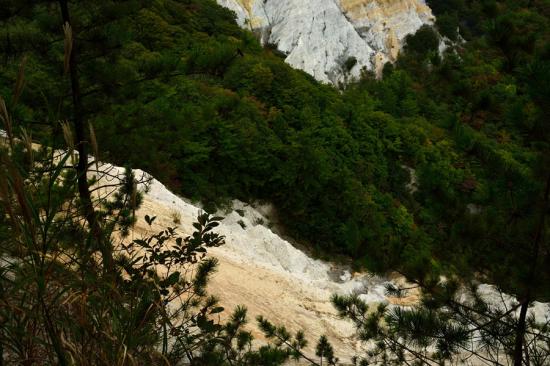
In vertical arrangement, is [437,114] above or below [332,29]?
below

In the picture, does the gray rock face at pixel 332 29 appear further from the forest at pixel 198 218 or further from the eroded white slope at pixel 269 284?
the forest at pixel 198 218

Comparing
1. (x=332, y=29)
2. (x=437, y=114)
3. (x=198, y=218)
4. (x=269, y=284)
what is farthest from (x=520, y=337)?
(x=332, y=29)

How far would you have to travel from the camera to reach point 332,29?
45.6 meters

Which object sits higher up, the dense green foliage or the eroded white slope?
the dense green foliage

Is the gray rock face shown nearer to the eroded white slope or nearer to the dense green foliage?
the eroded white slope

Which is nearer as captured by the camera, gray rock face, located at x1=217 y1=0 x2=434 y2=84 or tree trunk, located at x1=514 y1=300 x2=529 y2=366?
tree trunk, located at x1=514 y1=300 x2=529 y2=366

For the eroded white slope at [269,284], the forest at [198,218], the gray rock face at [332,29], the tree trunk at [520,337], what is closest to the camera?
the forest at [198,218]

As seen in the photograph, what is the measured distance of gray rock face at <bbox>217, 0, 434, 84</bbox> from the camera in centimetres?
4341

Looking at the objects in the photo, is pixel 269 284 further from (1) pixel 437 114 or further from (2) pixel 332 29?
(2) pixel 332 29

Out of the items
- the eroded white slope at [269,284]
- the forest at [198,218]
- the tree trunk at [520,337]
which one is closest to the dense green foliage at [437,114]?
the forest at [198,218]

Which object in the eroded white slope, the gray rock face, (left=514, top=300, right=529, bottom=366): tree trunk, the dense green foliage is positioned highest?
the gray rock face

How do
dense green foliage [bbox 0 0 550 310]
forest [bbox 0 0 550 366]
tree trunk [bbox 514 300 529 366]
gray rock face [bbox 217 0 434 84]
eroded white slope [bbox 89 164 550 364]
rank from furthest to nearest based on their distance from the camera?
gray rock face [bbox 217 0 434 84] < eroded white slope [bbox 89 164 550 364] < dense green foliage [bbox 0 0 550 310] < tree trunk [bbox 514 300 529 366] < forest [bbox 0 0 550 366]

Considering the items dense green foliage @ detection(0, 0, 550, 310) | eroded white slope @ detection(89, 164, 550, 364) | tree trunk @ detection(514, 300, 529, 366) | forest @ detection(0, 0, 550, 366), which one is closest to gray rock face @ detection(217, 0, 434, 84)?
eroded white slope @ detection(89, 164, 550, 364)

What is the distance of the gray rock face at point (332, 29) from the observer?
4341cm
